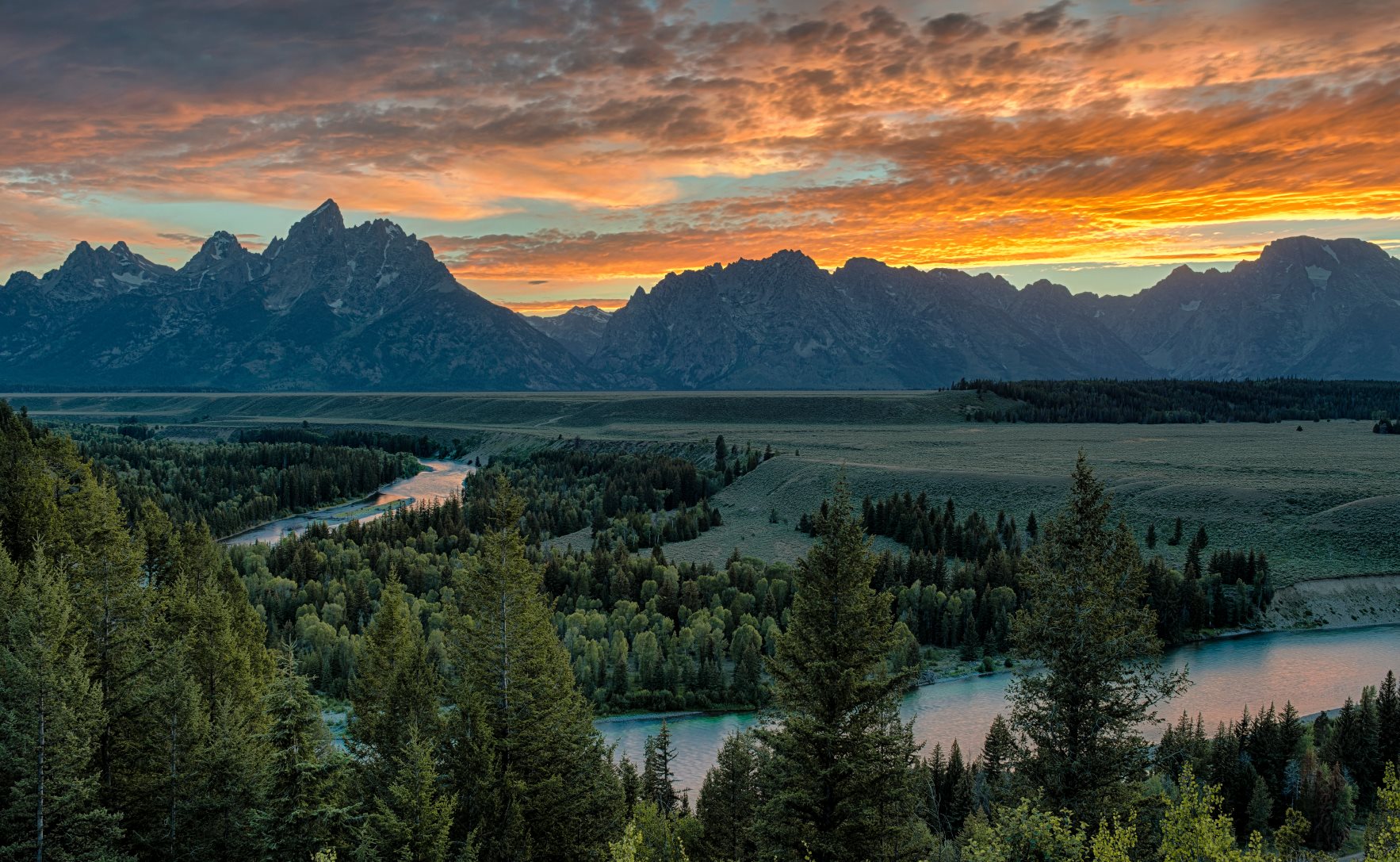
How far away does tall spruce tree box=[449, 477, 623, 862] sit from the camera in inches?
1168

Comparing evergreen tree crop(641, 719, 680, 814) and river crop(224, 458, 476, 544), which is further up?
evergreen tree crop(641, 719, 680, 814)

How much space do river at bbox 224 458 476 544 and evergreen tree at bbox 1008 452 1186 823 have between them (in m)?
112

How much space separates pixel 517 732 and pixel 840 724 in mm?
11859

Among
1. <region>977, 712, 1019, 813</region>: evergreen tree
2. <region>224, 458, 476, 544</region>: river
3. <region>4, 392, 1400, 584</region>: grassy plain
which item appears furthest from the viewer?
<region>224, 458, 476, 544</region>: river

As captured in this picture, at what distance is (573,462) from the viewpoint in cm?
18438

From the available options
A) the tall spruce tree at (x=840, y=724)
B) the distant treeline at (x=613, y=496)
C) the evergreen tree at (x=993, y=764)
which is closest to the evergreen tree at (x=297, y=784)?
the tall spruce tree at (x=840, y=724)

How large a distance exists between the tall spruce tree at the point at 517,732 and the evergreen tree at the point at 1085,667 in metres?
14.8

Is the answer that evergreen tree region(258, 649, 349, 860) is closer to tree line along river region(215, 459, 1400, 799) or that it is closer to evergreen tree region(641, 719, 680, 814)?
evergreen tree region(641, 719, 680, 814)

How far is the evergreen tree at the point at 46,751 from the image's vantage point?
26891 mm

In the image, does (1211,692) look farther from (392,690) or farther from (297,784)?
(297,784)

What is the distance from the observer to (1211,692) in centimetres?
6688

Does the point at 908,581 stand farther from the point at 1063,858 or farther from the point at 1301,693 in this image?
the point at 1063,858

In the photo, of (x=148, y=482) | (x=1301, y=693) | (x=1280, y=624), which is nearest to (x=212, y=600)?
(x=1301, y=693)

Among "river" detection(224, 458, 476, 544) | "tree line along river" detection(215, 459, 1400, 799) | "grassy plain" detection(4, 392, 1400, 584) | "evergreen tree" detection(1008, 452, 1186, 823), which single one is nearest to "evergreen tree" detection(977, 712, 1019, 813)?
"tree line along river" detection(215, 459, 1400, 799)
